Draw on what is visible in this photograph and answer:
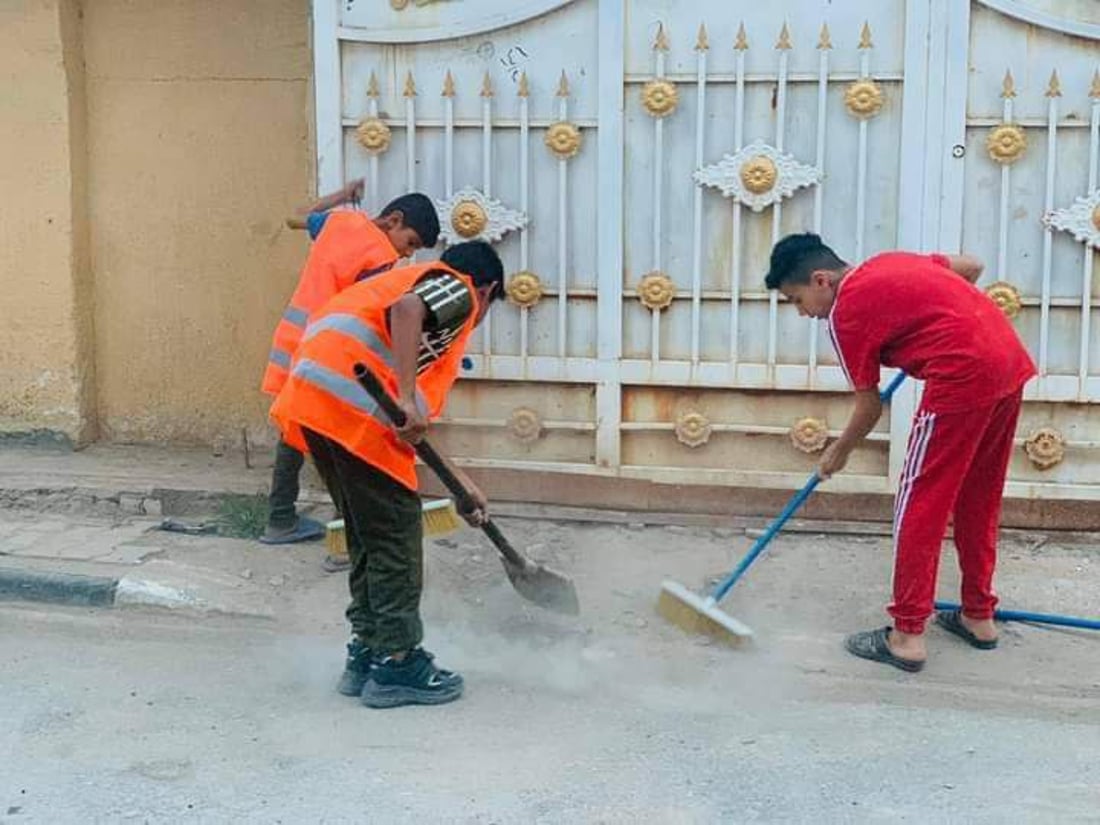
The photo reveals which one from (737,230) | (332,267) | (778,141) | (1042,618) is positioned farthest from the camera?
(737,230)

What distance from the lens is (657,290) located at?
5.63m

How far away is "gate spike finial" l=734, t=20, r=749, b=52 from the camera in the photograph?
17.7ft

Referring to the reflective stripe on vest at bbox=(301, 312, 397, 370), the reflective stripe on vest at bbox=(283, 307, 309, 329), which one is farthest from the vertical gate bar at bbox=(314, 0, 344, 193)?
the reflective stripe on vest at bbox=(301, 312, 397, 370)

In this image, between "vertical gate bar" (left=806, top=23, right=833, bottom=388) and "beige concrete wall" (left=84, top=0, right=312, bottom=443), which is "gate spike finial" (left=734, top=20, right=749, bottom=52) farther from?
"beige concrete wall" (left=84, top=0, right=312, bottom=443)

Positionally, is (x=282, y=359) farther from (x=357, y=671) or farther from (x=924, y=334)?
(x=924, y=334)

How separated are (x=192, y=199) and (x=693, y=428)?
8.87 feet

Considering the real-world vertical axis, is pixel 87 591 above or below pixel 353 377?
below

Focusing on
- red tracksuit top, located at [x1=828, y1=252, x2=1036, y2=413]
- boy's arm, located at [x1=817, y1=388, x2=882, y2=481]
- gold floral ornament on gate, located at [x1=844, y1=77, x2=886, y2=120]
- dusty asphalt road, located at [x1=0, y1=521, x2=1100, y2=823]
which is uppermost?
gold floral ornament on gate, located at [x1=844, y1=77, x2=886, y2=120]

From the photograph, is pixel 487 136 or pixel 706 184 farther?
pixel 487 136

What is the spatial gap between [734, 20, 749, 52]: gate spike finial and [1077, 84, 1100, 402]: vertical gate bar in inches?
50.7

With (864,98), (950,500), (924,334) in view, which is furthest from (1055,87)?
(950,500)

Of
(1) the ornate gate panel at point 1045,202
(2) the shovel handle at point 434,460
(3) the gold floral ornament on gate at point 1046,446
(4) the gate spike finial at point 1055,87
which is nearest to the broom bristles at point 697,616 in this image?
(2) the shovel handle at point 434,460

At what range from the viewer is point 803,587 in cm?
524

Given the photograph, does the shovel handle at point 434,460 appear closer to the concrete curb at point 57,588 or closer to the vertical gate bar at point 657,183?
the vertical gate bar at point 657,183
